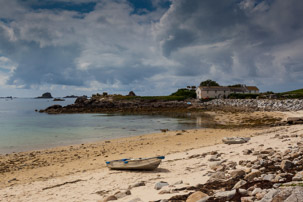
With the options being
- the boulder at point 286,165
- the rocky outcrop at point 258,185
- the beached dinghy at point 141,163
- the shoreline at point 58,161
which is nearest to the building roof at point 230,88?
the shoreline at point 58,161

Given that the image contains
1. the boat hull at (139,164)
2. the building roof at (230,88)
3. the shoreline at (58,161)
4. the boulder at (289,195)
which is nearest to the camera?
the boulder at (289,195)

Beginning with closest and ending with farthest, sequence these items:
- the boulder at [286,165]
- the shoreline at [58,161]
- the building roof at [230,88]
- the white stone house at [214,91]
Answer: the boulder at [286,165], the shoreline at [58,161], the white stone house at [214,91], the building roof at [230,88]

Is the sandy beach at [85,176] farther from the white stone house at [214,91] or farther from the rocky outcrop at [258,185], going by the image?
the white stone house at [214,91]

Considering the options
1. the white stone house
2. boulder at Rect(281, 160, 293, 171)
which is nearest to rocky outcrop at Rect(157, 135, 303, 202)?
boulder at Rect(281, 160, 293, 171)

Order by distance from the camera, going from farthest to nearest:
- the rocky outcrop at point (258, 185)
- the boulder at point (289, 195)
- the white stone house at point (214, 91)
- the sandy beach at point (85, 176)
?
1. the white stone house at point (214, 91)
2. the sandy beach at point (85, 176)
3. the rocky outcrop at point (258, 185)
4. the boulder at point (289, 195)

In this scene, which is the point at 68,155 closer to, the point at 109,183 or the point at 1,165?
the point at 1,165

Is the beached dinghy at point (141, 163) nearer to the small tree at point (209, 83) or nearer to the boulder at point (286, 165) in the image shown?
the boulder at point (286, 165)

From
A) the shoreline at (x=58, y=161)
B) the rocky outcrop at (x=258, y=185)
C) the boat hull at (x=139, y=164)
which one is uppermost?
the rocky outcrop at (x=258, y=185)

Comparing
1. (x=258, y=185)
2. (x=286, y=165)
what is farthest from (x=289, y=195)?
(x=286, y=165)

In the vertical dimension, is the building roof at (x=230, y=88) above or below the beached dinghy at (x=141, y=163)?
above

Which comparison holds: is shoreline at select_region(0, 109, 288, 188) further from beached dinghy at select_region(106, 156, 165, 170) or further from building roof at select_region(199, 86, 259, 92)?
building roof at select_region(199, 86, 259, 92)

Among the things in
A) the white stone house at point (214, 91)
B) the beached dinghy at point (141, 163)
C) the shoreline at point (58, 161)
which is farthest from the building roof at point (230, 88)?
the beached dinghy at point (141, 163)

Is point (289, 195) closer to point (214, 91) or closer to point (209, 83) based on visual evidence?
point (214, 91)

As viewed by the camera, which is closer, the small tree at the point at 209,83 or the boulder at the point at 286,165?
the boulder at the point at 286,165
